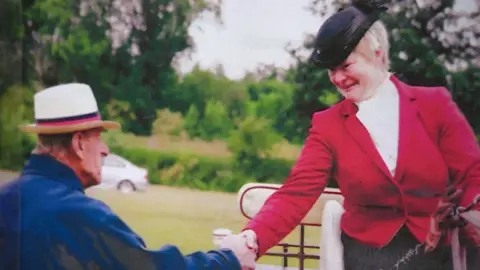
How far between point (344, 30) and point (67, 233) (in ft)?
4.05

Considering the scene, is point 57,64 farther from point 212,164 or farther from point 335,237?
point 335,237

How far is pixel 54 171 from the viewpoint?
234 centimetres

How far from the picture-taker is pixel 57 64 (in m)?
2.56

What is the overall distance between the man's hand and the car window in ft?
1.69

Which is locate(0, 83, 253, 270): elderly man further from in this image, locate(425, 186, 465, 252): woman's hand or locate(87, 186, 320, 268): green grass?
locate(425, 186, 465, 252): woman's hand

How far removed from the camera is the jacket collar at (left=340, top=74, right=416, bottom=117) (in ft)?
7.73

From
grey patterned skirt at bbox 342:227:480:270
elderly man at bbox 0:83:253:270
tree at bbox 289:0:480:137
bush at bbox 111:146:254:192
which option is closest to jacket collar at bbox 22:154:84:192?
elderly man at bbox 0:83:253:270

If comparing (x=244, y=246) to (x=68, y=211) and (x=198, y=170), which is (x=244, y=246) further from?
(x=68, y=211)

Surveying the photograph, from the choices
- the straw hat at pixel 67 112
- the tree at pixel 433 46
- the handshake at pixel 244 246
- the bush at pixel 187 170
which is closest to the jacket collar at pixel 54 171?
the straw hat at pixel 67 112

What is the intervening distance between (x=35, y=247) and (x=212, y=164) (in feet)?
2.35

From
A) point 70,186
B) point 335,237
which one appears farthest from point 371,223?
point 70,186

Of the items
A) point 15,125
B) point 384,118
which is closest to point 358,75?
point 384,118

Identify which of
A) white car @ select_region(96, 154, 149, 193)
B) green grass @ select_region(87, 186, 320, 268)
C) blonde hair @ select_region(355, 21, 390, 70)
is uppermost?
blonde hair @ select_region(355, 21, 390, 70)

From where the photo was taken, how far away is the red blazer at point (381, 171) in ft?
7.56
